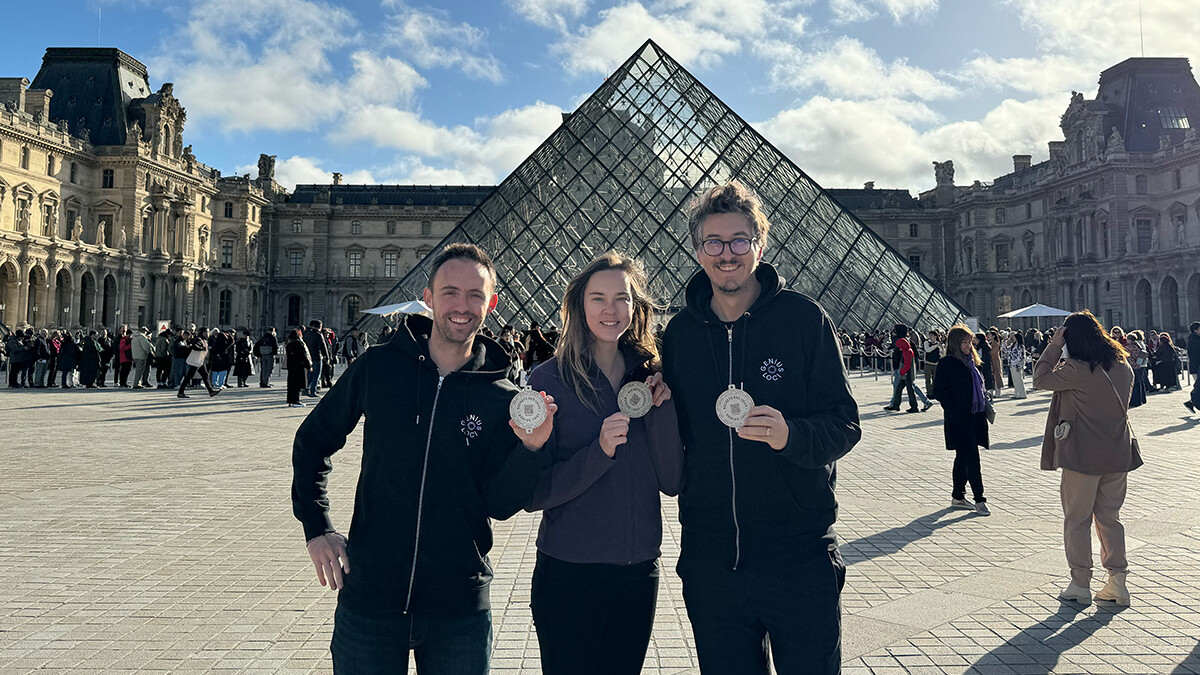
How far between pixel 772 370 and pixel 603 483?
52 cm

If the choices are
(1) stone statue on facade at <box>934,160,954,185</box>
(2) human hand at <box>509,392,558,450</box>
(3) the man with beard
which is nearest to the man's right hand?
(3) the man with beard

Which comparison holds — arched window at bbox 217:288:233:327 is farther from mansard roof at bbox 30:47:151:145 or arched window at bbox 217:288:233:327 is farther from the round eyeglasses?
the round eyeglasses

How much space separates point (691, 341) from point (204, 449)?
7.47m

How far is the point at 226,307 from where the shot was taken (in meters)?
48.5

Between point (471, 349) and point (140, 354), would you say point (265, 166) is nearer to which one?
point (140, 354)

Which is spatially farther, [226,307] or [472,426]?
[226,307]

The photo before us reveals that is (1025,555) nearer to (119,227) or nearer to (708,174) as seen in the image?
(708,174)

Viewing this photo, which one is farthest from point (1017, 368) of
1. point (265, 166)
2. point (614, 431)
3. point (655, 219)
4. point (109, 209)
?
point (265, 166)

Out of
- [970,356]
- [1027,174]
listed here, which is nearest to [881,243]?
[970,356]

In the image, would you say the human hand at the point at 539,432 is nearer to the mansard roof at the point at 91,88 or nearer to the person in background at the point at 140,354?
the person in background at the point at 140,354

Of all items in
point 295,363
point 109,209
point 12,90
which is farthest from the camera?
point 109,209

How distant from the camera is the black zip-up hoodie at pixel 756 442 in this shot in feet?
5.86

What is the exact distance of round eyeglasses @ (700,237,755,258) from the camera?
75.0 inches

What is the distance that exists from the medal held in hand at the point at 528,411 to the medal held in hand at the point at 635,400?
0.76 feet
